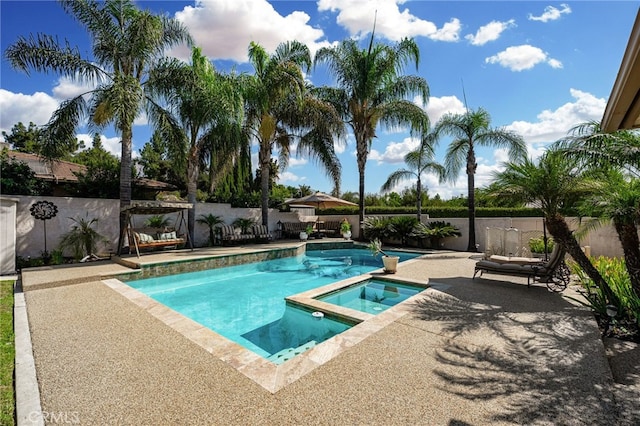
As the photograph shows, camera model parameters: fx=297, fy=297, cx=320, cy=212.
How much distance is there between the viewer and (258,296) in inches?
297

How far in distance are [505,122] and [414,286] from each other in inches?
390

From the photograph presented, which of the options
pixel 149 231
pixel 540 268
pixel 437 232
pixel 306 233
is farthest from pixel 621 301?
pixel 149 231

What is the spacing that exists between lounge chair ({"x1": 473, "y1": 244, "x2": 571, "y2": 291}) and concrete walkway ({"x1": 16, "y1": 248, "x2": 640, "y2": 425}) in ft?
4.76

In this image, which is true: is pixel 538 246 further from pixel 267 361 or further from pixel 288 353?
pixel 267 361

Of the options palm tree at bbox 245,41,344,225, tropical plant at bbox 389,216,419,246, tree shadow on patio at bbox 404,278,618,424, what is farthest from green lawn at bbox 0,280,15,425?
tropical plant at bbox 389,216,419,246

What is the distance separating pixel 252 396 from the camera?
257 centimetres

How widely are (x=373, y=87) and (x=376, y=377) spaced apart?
13895mm

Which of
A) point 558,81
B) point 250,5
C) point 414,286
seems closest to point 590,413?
point 414,286

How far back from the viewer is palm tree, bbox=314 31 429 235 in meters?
14.3

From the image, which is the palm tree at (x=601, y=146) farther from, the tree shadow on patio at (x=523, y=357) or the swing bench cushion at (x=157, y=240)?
the swing bench cushion at (x=157, y=240)

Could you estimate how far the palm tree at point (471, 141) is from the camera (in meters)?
12.6

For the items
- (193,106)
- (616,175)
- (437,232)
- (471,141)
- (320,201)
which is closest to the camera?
(616,175)
